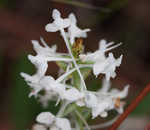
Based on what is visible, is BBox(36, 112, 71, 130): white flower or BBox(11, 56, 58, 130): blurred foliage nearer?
BBox(36, 112, 71, 130): white flower

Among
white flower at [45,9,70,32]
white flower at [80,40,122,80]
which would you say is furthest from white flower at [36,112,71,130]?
white flower at [45,9,70,32]

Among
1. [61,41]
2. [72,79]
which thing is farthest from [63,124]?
[61,41]

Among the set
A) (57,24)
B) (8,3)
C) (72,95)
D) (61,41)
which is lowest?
(72,95)

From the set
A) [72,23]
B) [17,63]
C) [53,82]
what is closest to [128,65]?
[17,63]

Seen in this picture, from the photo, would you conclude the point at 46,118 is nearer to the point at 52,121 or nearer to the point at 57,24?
the point at 52,121

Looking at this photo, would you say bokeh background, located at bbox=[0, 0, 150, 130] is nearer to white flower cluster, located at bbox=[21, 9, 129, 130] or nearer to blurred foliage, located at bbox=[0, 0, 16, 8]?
blurred foliage, located at bbox=[0, 0, 16, 8]

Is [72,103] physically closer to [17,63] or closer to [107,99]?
[107,99]
